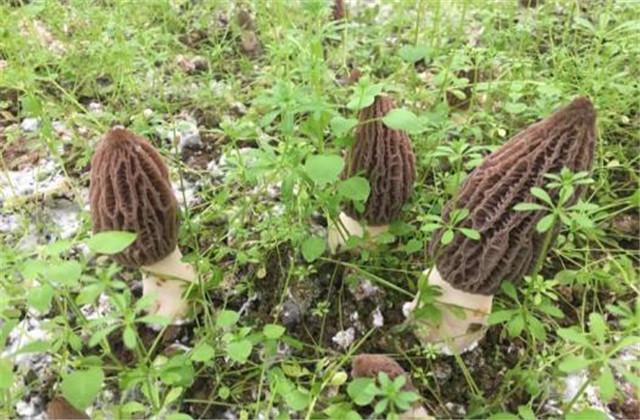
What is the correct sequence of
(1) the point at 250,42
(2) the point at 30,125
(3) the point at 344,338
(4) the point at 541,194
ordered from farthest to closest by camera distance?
(1) the point at 250,42, (2) the point at 30,125, (3) the point at 344,338, (4) the point at 541,194

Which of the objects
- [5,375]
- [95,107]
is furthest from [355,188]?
[95,107]

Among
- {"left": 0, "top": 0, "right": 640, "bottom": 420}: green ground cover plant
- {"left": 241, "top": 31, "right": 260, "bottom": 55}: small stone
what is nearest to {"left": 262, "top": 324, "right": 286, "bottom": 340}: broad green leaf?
{"left": 0, "top": 0, "right": 640, "bottom": 420}: green ground cover plant

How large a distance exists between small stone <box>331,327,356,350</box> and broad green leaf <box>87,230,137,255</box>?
2.20 ft

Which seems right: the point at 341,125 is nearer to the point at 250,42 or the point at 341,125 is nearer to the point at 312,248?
the point at 312,248

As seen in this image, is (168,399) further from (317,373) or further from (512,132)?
(512,132)

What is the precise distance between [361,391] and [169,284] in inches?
23.1

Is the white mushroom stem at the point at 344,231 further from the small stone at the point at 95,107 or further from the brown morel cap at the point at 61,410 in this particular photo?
the small stone at the point at 95,107

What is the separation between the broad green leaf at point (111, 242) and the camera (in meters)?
1.08

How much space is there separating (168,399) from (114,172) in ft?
1.52

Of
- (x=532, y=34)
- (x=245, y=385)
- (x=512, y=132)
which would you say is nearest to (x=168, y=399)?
(x=245, y=385)

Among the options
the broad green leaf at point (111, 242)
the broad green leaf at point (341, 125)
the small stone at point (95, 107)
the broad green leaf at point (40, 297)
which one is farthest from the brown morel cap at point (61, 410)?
the small stone at point (95, 107)

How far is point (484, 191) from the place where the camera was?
1347 millimetres

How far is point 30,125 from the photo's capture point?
2.19 m

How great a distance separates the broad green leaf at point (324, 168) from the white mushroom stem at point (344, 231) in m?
0.34
